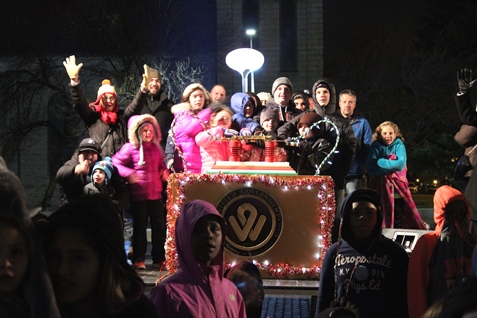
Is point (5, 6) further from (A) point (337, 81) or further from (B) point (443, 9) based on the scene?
(B) point (443, 9)

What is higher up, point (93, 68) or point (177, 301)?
point (93, 68)

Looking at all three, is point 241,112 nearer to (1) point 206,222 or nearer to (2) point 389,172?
(2) point 389,172

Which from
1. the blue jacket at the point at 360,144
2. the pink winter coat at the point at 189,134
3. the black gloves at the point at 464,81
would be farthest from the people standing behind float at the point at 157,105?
the black gloves at the point at 464,81

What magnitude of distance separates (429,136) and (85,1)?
1567cm

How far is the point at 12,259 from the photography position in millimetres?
1815

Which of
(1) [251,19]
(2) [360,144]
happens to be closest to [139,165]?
(2) [360,144]

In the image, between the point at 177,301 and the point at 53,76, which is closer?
the point at 177,301

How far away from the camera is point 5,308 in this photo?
1.75 metres

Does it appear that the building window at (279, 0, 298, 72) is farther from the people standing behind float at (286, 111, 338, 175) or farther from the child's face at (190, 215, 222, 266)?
the child's face at (190, 215, 222, 266)

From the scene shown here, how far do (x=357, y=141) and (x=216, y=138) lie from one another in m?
2.10

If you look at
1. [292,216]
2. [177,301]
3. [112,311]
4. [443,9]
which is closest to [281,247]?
Answer: [292,216]

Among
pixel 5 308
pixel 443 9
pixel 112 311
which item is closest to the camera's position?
pixel 5 308

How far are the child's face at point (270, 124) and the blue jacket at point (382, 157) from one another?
153 centimetres

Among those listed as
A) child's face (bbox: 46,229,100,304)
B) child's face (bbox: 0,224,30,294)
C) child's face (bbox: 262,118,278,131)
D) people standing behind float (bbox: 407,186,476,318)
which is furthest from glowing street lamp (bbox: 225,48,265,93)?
child's face (bbox: 0,224,30,294)
